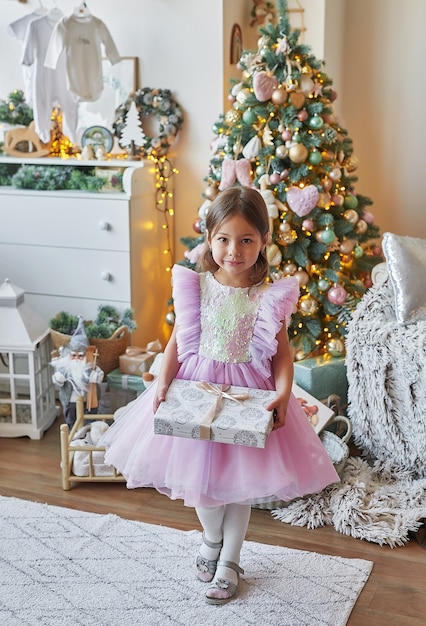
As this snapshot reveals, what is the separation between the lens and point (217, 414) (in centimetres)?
184

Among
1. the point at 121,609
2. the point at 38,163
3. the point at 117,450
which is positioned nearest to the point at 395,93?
the point at 38,163

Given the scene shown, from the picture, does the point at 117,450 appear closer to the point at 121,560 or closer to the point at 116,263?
the point at 121,560

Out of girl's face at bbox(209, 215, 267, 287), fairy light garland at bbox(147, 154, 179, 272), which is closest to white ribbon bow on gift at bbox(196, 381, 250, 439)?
girl's face at bbox(209, 215, 267, 287)

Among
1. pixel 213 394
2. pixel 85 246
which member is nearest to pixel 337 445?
pixel 213 394

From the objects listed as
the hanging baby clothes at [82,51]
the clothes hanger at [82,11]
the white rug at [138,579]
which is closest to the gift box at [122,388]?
the white rug at [138,579]

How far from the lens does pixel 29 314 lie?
3107 millimetres

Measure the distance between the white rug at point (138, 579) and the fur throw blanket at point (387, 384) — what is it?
552 millimetres

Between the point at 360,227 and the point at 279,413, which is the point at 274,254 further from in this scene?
the point at 279,413

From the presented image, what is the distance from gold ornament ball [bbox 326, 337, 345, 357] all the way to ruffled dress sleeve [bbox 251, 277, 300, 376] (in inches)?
43.9

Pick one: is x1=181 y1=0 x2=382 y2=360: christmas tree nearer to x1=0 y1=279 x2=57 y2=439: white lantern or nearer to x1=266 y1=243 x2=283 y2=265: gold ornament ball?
x1=266 y1=243 x2=283 y2=265: gold ornament ball

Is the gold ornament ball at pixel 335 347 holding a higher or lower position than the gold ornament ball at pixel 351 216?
lower

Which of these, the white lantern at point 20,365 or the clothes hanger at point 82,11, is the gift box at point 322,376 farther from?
the clothes hanger at point 82,11

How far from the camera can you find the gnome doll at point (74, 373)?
2871mm

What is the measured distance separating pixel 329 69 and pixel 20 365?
6.27 feet
